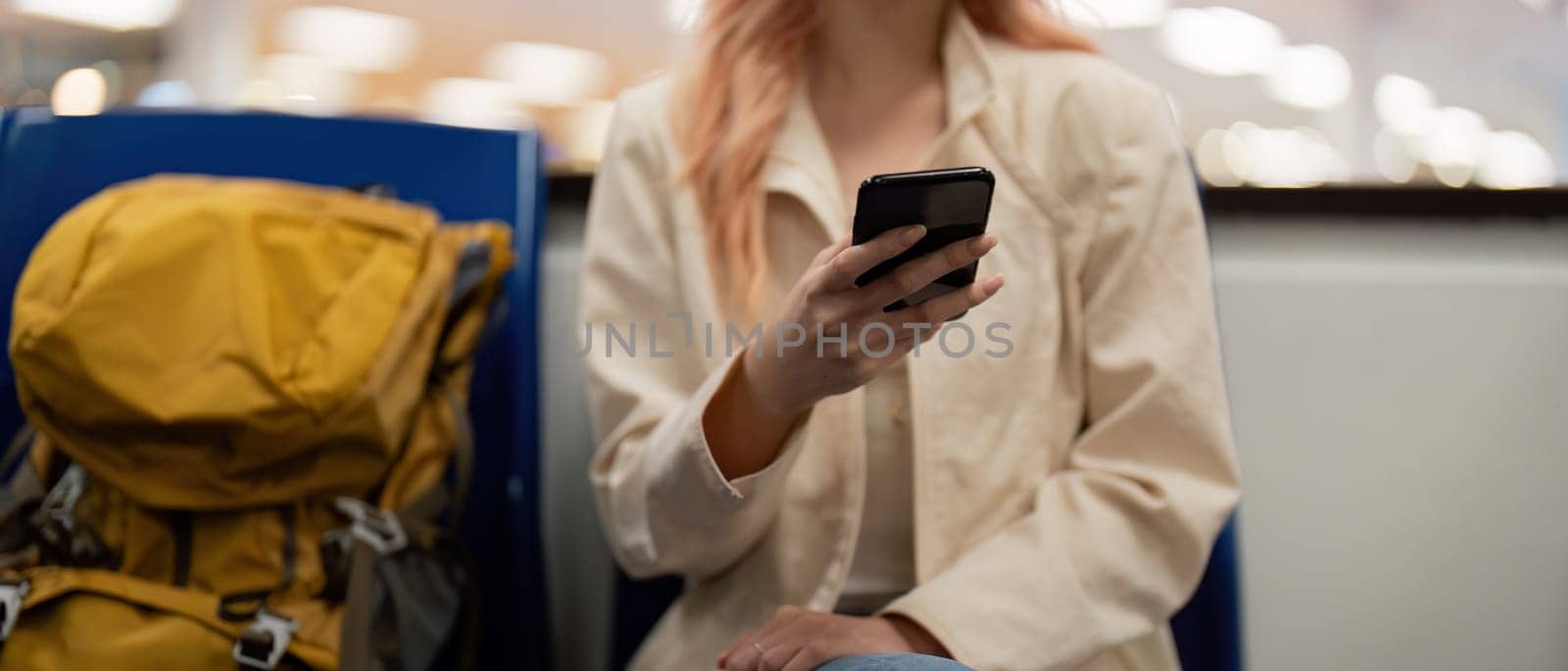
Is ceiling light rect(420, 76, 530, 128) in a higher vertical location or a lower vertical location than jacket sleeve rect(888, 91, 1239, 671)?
higher

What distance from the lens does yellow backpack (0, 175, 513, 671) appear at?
0.81 meters

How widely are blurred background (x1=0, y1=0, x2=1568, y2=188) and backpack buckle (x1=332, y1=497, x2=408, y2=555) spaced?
446 mm

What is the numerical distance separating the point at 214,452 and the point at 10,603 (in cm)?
16

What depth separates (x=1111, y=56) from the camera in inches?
47.6

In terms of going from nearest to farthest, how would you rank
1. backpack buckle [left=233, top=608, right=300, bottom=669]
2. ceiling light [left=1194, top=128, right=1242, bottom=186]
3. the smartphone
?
1. the smartphone
2. backpack buckle [left=233, top=608, right=300, bottom=669]
3. ceiling light [left=1194, top=128, right=1242, bottom=186]

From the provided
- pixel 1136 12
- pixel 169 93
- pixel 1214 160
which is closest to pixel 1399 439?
pixel 1214 160

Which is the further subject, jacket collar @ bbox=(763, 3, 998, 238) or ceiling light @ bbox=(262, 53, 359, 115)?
ceiling light @ bbox=(262, 53, 359, 115)

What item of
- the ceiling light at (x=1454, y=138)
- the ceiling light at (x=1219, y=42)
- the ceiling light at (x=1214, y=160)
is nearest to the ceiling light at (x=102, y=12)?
the ceiling light at (x=1219, y=42)

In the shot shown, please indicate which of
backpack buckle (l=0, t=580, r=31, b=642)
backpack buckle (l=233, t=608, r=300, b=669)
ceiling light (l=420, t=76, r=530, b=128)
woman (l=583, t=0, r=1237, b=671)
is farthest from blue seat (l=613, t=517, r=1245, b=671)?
ceiling light (l=420, t=76, r=530, b=128)

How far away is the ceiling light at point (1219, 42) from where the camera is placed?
3.47 m

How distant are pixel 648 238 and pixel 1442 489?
87 cm

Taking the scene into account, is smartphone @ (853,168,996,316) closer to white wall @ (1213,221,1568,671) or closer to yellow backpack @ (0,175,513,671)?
yellow backpack @ (0,175,513,671)

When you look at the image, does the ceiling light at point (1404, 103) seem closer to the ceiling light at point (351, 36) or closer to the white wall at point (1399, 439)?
the white wall at point (1399, 439)

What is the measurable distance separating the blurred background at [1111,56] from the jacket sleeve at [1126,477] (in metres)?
0.19
